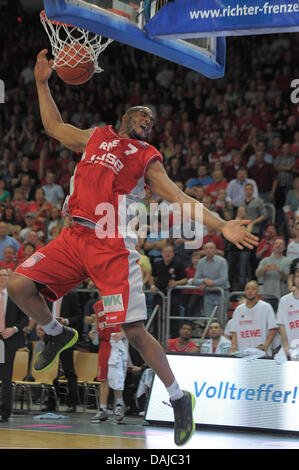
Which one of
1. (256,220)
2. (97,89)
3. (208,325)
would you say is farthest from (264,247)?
(97,89)

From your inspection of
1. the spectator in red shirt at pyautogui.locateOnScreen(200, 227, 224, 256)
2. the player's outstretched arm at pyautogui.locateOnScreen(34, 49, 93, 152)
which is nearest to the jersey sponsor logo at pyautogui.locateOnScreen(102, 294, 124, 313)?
the player's outstretched arm at pyautogui.locateOnScreen(34, 49, 93, 152)

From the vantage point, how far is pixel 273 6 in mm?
6551

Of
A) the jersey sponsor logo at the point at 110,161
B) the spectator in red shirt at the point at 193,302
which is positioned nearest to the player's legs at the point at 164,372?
the jersey sponsor logo at the point at 110,161

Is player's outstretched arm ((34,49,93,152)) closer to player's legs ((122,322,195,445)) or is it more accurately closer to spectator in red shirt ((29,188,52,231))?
player's legs ((122,322,195,445))

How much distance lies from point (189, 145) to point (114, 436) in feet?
28.6

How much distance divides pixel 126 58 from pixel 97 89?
1.35 metres

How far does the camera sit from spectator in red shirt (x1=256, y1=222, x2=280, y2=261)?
12476 millimetres

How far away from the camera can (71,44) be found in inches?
269

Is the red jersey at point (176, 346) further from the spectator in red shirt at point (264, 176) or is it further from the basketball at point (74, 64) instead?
the basketball at point (74, 64)

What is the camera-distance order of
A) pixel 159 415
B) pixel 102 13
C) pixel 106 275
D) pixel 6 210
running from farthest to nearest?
pixel 6 210
pixel 159 415
pixel 102 13
pixel 106 275

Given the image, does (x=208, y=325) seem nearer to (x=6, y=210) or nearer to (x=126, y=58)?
(x=6, y=210)

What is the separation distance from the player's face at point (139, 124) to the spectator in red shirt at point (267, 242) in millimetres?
6662

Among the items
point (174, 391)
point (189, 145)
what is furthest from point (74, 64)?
point (189, 145)

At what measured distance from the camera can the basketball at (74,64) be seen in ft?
21.8
